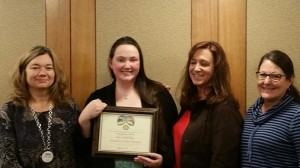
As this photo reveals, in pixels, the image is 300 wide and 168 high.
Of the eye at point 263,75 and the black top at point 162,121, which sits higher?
the eye at point 263,75

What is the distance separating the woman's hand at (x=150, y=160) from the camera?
193 centimetres

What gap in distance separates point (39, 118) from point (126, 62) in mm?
667

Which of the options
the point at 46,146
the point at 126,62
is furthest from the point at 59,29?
the point at 46,146

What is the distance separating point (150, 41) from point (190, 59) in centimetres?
55

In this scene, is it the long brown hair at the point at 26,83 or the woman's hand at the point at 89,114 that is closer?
the woman's hand at the point at 89,114

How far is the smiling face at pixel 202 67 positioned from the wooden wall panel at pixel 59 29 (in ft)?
3.41

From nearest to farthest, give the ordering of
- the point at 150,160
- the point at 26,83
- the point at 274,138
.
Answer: the point at 274,138 → the point at 150,160 → the point at 26,83

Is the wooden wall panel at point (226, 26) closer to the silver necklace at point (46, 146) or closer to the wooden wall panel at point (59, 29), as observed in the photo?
the wooden wall panel at point (59, 29)

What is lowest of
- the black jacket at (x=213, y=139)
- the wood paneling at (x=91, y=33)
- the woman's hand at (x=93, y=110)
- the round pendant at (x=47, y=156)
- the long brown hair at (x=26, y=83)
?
the round pendant at (x=47, y=156)

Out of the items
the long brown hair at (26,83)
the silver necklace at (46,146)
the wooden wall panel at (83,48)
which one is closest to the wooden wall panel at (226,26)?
the wooden wall panel at (83,48)

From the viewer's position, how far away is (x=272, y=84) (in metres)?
1.76

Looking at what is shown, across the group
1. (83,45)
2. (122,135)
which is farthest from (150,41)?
(122,135)

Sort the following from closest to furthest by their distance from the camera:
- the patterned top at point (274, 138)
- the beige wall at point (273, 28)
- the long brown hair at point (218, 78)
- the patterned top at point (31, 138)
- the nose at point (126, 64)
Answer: the patterned top at point (274, 138) → the long brown hair at point (218, 78) → the patterned top at point (31, 138) → the nose at point (126, 64) → the beige wall at point (273, 28)

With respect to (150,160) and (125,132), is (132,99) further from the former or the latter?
(150,160)
